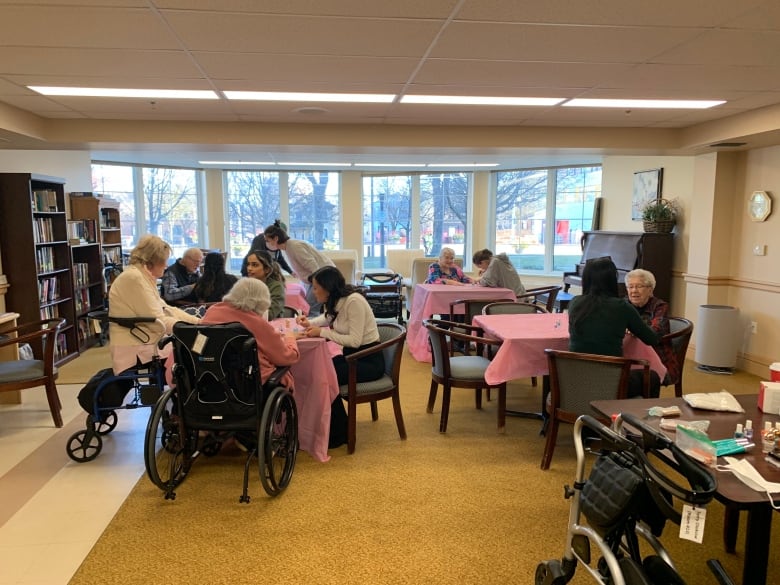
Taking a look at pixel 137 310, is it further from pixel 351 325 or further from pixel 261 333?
pixel 351 325

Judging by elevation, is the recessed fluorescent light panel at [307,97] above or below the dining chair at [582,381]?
above

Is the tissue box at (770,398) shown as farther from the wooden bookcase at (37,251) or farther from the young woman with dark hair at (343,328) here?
the wooden bookcase at (37,251)

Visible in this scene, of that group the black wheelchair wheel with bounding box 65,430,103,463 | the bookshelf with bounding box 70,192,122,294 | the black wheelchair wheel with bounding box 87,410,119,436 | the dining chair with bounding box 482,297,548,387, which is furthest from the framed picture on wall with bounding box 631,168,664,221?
the bookshelf with bounding box 70,192,122,294

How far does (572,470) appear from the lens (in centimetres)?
326

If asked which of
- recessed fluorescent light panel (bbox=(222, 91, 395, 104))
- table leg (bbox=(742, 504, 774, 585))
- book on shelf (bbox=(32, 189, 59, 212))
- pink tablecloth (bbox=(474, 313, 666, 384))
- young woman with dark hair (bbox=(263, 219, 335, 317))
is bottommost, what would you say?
table leg (bbox=(742, 504, 774, 585))

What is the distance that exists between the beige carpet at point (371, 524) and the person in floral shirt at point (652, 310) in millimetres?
868

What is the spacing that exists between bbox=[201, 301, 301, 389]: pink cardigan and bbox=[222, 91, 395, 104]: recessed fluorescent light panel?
1.65 m

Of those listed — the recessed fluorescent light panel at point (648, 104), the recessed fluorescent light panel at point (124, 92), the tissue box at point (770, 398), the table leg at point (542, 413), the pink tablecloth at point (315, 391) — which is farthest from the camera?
the recessed fluorescent light panel at point (648, 104)

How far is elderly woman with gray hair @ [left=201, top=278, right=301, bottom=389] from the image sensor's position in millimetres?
2928

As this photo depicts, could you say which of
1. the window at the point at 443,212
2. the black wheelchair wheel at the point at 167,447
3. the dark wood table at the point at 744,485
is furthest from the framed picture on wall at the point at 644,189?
the black wheelchair wheel at the point at 167,447

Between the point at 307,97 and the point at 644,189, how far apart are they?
4870 mm

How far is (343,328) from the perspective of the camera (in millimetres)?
3490

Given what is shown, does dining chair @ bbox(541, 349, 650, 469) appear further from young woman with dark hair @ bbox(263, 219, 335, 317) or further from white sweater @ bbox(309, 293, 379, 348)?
young woman with dark hair @ bbox(263, 219, 335, 317)

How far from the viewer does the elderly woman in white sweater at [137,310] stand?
11.3ft
